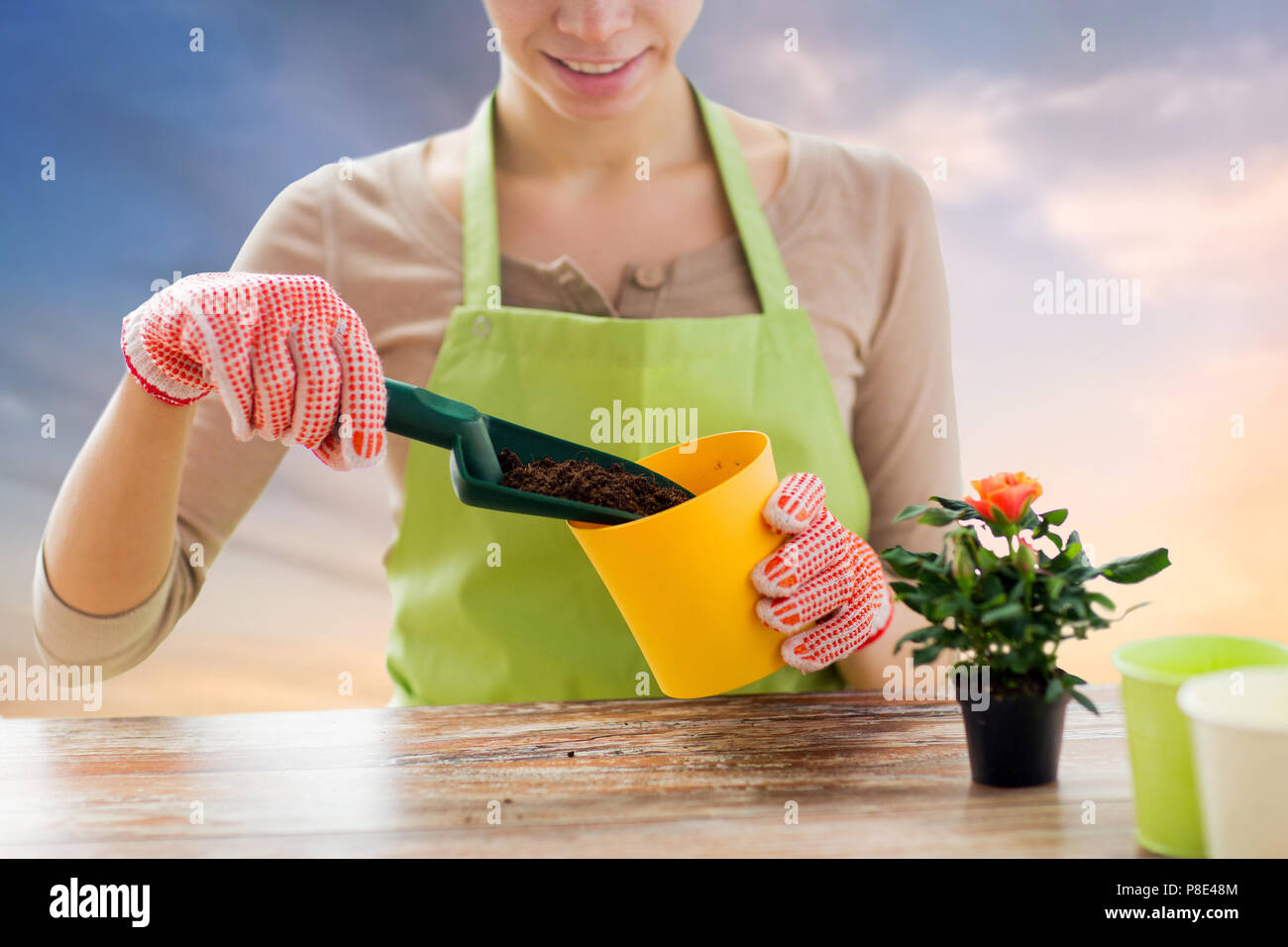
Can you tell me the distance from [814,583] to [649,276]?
52 centimetres

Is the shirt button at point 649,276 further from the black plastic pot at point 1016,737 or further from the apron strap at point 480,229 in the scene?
the black plastic pot at point 1016,737

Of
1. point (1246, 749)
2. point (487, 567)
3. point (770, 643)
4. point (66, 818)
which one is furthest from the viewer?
point (487, 567)

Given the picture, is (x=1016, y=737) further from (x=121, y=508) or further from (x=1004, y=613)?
(x=121, y=508)

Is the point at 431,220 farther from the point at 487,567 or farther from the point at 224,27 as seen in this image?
the point at 224,27

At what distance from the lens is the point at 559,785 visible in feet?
2.56

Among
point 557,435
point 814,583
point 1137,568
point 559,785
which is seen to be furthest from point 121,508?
point 1137,568

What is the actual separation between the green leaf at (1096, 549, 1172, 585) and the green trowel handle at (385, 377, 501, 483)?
493 millimetres

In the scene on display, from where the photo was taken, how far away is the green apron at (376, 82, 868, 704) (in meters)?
1.16

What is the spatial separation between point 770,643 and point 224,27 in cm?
168

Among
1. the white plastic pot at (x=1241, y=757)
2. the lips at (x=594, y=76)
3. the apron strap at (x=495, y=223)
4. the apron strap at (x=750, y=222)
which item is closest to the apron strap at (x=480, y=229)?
the apron strap at (x=495, y=223)

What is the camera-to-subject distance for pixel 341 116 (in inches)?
78.4

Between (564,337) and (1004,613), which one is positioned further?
(564,337)

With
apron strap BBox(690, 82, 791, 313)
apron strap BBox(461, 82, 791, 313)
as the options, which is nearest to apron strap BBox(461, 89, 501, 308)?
apron strap BBox(461, 82, 791, 313)
